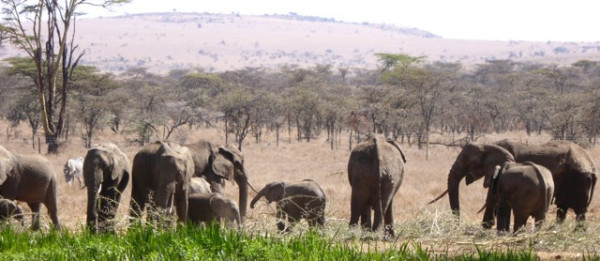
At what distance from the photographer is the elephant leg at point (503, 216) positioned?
34.9 feet

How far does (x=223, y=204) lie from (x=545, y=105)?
130 ft

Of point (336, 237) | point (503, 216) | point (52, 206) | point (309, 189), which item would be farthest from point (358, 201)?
point (52, 206)

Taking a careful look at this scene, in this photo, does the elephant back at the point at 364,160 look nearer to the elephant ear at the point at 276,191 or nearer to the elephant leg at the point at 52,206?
the elephant ear at the point at 276,191

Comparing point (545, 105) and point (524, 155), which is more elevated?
point (524, 155)

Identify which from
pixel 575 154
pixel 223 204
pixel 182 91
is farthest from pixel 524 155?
pixel 182 91

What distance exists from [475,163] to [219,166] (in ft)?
12.6

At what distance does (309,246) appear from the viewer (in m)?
6.83

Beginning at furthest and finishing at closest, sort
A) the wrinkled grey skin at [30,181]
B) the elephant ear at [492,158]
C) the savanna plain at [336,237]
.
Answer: the elephant ear at [492,158] → the wrinkled grey skin at [30,181] → the savanna plain at [336,237]

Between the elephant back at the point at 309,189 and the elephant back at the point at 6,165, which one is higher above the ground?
the elephant back at the point at 6,165

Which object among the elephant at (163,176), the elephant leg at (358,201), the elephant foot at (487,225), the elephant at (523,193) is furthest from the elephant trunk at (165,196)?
the elephant foot at (487,225)

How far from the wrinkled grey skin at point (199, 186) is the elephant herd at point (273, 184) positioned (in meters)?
0.02

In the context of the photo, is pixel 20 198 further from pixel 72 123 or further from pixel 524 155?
pixel 72 123

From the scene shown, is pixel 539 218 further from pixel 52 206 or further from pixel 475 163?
pixel 52 206

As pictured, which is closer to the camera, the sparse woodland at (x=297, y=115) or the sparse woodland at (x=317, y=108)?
the sparse woodland at (x=297, y=115)
